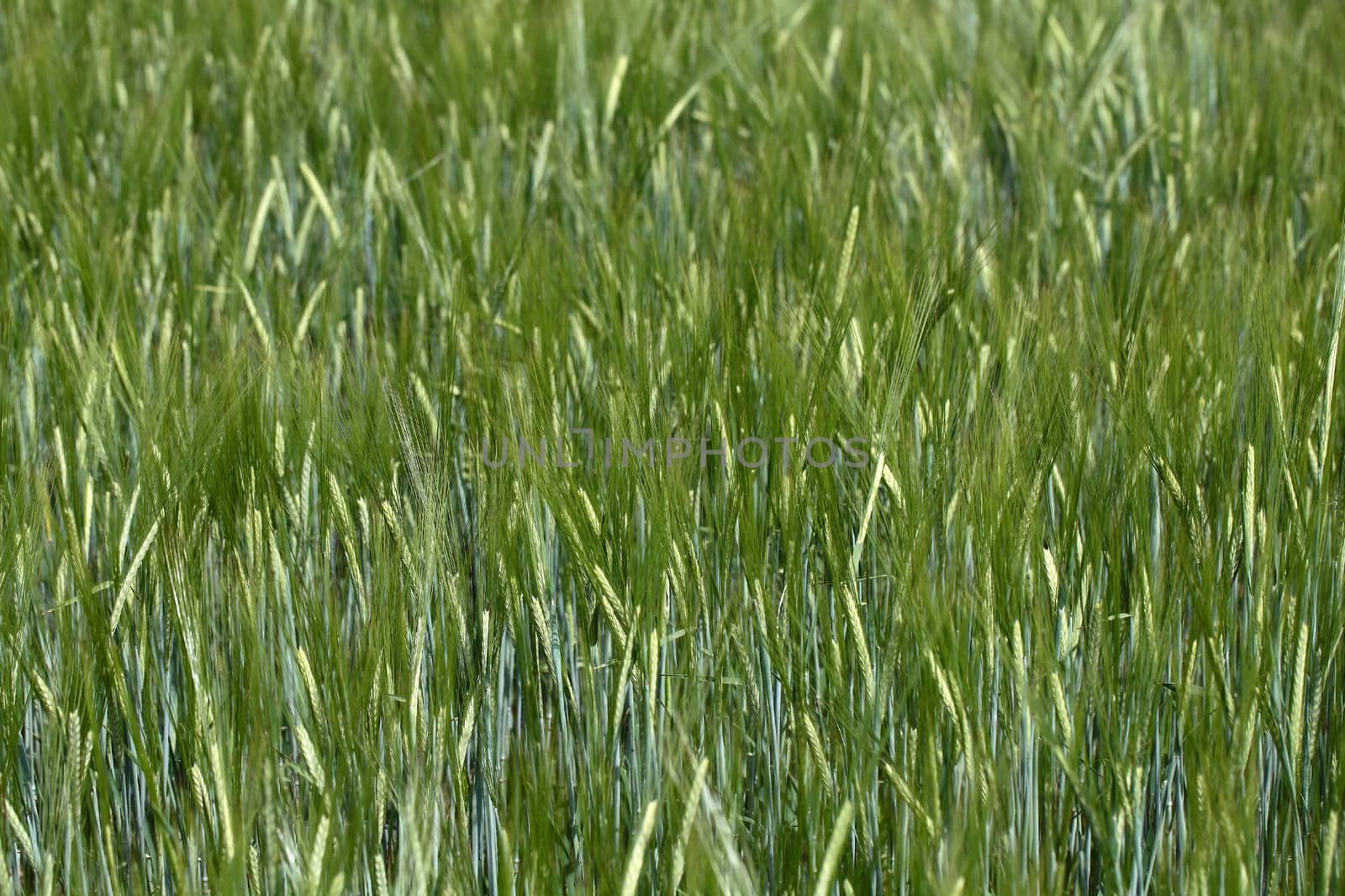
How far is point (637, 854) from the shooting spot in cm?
79

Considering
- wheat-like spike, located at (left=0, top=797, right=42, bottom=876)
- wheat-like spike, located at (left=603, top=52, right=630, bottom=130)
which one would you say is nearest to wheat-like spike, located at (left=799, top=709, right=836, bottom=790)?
wheat-like spike, located at (left=0, top=797, right=42, bottom=876)

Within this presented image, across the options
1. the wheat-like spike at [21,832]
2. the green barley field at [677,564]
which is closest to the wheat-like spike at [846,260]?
the green barley field at [677,564]

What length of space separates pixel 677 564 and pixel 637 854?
0.68ft

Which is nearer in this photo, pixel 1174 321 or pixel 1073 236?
pixel 1174 321

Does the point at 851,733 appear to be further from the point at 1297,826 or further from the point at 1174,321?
the point at 1174,321

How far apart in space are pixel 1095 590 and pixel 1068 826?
20 centimetres

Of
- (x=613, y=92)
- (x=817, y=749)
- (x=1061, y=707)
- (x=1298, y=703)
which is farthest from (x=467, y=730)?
(x=613, y=92)

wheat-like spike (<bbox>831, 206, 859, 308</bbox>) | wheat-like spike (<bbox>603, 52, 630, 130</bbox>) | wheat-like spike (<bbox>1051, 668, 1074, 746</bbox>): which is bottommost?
wheat-like spike (<bbox>1051, 668, 1074, 746</bbox>)

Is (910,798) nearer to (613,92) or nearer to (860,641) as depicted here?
(860,641)

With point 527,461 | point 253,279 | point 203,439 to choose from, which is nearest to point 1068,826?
point 527,461

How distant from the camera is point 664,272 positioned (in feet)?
4.42

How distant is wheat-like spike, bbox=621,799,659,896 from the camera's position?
0.79 meters

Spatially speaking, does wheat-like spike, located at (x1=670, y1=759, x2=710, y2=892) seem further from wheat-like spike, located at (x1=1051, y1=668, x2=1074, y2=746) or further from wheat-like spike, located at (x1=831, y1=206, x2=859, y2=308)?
wheat-like spike, located at (x1=831, y1=206, x2=859, y2=308)

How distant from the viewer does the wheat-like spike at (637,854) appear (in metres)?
0.79
